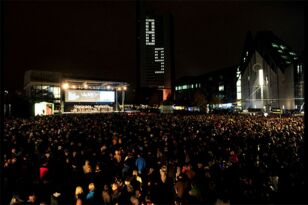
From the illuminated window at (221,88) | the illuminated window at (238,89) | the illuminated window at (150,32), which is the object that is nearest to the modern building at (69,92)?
the illuminated window at (238,89)

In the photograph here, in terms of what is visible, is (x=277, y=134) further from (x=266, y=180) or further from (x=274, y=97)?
(x=274, y=97)

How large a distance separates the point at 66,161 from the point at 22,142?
4783mm

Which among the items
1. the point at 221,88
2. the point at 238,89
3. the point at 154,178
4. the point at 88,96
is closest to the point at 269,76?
the point at 238,89

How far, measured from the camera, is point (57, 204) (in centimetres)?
657

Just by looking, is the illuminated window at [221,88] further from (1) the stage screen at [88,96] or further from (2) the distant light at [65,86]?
(2) the distant light at [65,86]

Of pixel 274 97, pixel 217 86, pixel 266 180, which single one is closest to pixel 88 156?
pixel 266 180

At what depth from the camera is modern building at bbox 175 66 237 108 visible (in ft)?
309

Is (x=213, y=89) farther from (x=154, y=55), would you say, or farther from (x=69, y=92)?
(x=69, y=92)

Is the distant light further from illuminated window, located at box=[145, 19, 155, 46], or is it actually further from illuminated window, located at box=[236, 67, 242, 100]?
illuminated window, located at box=[145, 19, 155, 46]

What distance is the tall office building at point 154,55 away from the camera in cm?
13688

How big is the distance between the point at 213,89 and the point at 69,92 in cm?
6981

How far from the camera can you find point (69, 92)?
49.5m

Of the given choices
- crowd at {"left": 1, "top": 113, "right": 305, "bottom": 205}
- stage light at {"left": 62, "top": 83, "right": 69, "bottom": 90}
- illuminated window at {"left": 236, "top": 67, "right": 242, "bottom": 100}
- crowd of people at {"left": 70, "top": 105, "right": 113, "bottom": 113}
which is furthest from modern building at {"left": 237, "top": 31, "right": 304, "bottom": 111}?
crowd at {"left": 1, "top": 113, "right": 305, "bottom": 205}

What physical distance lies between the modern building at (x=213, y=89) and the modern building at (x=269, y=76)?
17.7ft
